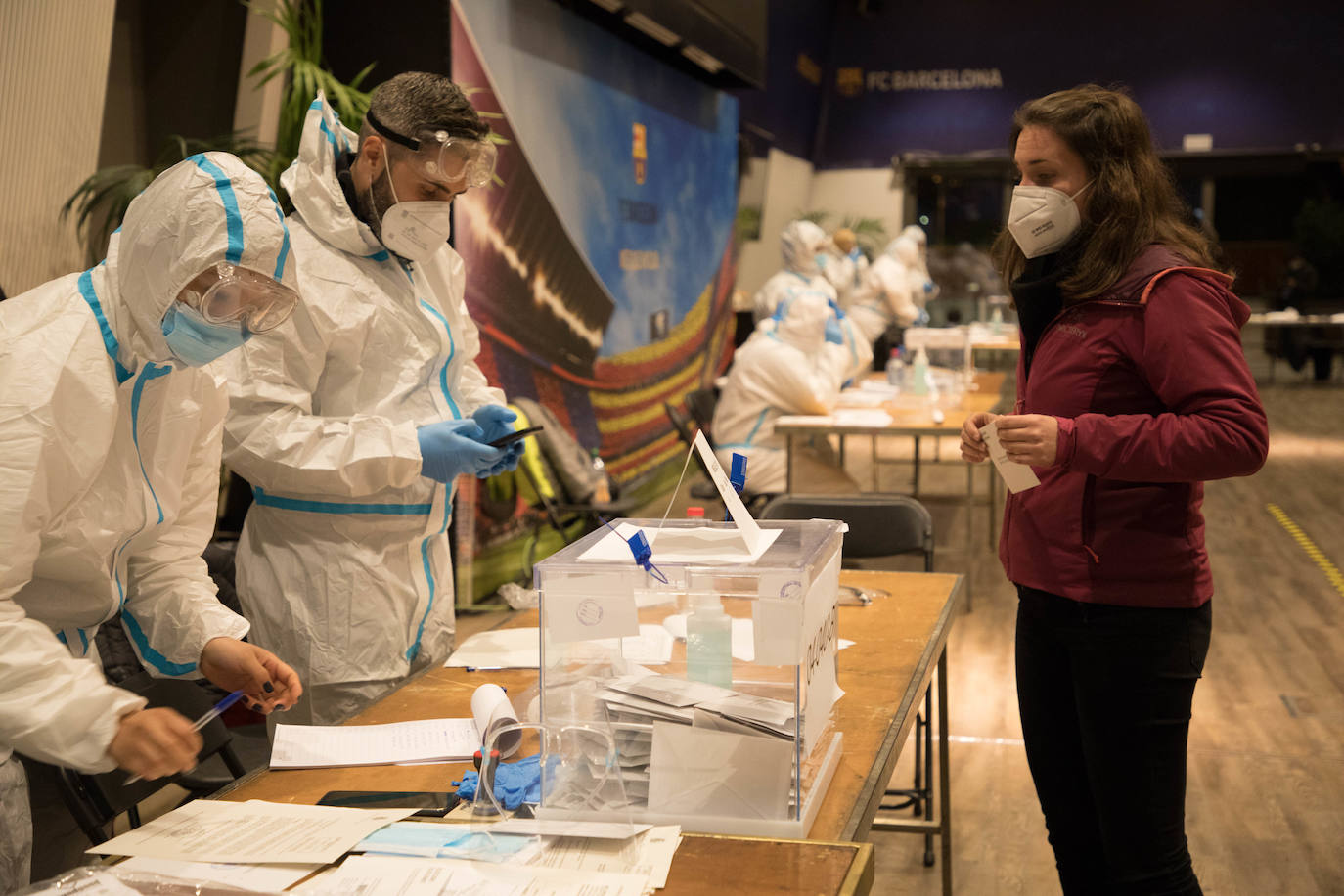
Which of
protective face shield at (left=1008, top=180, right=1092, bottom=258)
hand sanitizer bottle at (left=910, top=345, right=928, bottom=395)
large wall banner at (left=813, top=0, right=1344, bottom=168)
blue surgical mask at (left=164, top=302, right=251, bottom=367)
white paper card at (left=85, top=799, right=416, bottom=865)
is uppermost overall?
large wall banner at (left=813, top=0, right=1344, bottom=168)

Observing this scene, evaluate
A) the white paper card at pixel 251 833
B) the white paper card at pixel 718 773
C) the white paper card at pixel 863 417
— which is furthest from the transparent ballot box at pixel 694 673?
the white paper card at pixel 863 417

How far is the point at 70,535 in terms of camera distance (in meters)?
1.46

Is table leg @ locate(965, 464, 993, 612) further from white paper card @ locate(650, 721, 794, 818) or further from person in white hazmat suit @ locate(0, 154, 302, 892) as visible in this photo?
person in white hazmat suit @ locate(0, 154, 302, 892)

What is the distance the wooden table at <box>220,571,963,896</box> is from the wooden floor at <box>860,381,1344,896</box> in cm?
38

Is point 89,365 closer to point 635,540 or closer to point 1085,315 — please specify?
point 635,540

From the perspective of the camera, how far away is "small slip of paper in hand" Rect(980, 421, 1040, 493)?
1.83m

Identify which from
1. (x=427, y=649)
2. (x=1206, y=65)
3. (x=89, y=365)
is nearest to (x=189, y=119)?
(x=427, y=649)

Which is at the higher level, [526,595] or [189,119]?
[189,119]

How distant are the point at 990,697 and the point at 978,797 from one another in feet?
2.59

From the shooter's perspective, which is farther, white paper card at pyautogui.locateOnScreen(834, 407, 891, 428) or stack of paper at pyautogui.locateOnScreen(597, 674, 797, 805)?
white paper card at pyautogui.locateOnScreen(834, 407, 891, 428)

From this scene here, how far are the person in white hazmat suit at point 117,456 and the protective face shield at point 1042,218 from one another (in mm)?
1119

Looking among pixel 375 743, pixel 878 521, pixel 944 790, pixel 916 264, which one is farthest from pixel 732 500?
pixel 916 264

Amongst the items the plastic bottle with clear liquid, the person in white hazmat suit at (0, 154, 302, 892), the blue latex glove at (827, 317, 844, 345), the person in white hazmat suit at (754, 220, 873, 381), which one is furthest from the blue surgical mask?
the person in white hazmat suit at (754, 220, 873, 381)

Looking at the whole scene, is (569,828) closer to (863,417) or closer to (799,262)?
(863,417)
